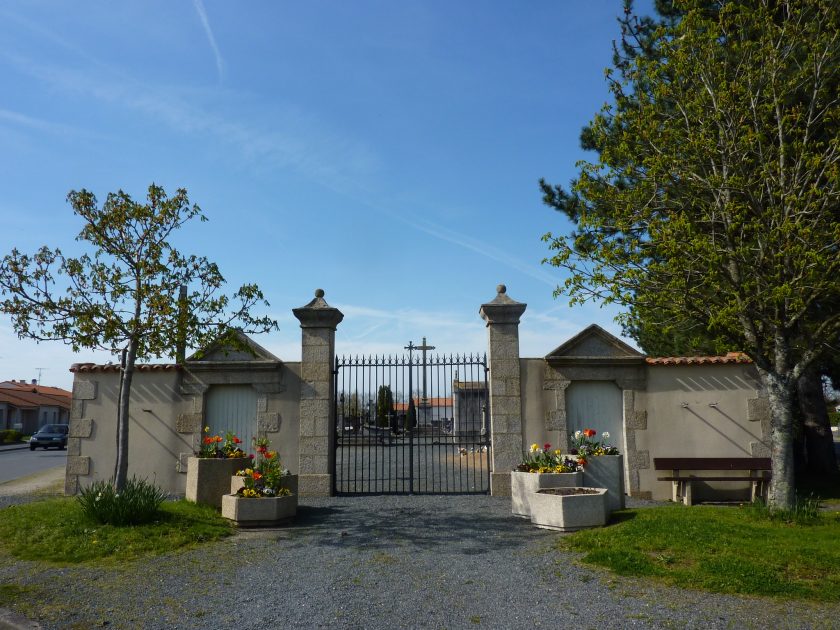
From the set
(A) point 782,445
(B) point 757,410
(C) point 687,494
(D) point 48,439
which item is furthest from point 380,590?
(D) point 48,439

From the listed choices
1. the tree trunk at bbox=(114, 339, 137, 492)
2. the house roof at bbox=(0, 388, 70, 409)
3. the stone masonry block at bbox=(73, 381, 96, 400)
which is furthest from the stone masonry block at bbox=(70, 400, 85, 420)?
the house roof at bbox=(0, 388, 70, 409)

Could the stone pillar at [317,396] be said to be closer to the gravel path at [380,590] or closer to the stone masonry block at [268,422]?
the stone masonry block at [268,422]

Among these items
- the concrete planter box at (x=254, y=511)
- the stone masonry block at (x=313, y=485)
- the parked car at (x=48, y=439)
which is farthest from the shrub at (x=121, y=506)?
the parked car at (x=48, y=439)

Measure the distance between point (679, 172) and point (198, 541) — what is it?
7.70 metres

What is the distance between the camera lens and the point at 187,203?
886cm

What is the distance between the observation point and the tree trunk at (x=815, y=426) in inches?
519

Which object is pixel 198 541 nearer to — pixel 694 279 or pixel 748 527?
pixel 748 527

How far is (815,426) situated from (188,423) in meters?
13.1

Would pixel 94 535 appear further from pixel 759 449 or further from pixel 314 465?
pixel 759 449

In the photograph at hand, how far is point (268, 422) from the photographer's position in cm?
1070

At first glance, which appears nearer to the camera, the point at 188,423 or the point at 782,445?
the point at 782,445

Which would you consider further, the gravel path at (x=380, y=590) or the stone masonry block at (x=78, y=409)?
the stone masonry block at (x=78, y=409)

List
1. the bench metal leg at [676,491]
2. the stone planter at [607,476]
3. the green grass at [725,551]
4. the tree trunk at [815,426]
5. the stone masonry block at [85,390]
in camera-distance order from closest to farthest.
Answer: the green grass at [725,551]
the stone planter at [607,476]
the bench metal leg at [676,491]
the stone masonry block at [85,390]
the tree trunk at [815,426]

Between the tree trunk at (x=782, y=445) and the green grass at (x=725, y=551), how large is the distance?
1.14ft
